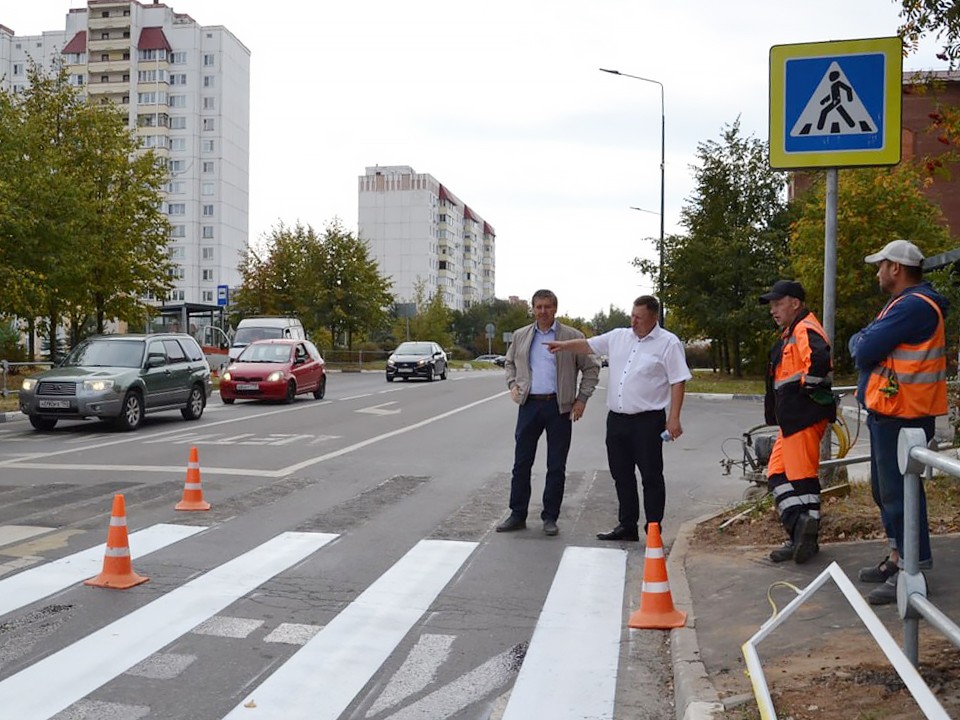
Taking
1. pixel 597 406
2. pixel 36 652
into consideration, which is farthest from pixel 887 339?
pixel 597 406

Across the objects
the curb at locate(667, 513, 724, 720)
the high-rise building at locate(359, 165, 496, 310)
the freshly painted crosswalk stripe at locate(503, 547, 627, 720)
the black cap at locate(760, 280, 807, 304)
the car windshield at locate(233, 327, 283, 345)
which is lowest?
the freshly painted crosswalk stripe at locate(503, 547, 627, 720)

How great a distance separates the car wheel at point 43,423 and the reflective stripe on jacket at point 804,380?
14431mm

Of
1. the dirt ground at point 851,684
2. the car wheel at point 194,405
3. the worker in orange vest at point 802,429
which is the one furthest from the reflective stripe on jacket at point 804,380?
the car wheel at point 194,405

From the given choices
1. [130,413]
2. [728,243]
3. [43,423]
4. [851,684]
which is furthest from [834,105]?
[728,243]

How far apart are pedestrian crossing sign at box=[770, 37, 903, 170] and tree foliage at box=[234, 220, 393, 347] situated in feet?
154

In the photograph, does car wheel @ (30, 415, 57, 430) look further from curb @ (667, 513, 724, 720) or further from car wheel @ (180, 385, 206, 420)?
curb @ (667, 513, 724, 720)

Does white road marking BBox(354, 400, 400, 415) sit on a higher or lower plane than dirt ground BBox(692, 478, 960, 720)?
lower

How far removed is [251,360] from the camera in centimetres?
2600

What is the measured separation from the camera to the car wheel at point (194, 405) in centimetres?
1998

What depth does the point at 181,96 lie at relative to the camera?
3969 inches

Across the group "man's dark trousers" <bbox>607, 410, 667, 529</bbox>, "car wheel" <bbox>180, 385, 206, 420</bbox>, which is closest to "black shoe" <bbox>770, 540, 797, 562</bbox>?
"man's dark trousers" <bbox>607, 410, 667, 529</bbox>

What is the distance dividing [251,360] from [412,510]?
1741 cm

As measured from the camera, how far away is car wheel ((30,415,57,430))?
17.7 meters

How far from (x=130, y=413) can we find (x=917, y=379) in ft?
48.6
